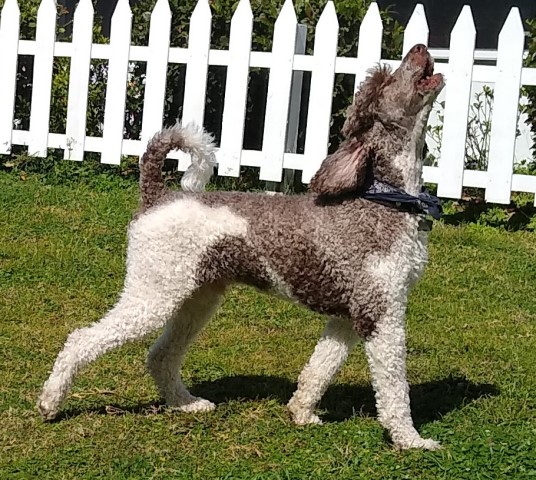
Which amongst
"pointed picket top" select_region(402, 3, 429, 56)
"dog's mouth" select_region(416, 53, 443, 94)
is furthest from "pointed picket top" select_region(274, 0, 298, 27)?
"dog's mouth" select_region(416, 53, 443, 94)

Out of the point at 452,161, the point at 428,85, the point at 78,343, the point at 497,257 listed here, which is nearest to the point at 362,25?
the point at 452,161

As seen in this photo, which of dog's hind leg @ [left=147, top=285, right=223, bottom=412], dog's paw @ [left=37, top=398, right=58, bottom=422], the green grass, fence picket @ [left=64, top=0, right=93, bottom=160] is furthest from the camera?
fence picket @ [left=64, top=0, right=93, bottom=160]

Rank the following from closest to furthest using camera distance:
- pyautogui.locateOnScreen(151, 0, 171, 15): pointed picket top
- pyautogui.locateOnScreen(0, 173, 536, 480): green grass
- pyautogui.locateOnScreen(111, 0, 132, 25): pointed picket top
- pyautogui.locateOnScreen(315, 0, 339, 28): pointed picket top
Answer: pyautogui.locateOnScreen(0, 173, 536, 480): green grass, pyautogui.locateOnScreen(315, 0, 339, 28): pointed picket top, pyautogui.locateOnScreen(151, 0, 171, 15): pointed picket top, pyautogui.locateOnScreen(111, 0, 132, 25): pointed picket top

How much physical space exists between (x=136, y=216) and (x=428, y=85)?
1392mm

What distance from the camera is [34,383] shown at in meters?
4.89

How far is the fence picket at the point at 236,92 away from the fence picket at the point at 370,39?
0.96m

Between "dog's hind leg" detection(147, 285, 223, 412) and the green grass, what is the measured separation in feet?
0.31

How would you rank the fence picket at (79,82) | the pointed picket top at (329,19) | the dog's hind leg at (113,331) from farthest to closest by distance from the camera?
the fence picket at (79,82)
the pointed picket top at (329,19)
the dog's hind leg at (113,331)

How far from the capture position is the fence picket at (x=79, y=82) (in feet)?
28.7

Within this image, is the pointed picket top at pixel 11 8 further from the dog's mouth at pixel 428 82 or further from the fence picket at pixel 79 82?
the dog's mouth at pixel 428 82

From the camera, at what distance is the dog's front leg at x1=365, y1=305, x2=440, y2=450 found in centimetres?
407

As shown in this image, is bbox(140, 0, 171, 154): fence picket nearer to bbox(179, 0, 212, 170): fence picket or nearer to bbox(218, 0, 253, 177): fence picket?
bbox(179, 0, 212, 170): fence picket

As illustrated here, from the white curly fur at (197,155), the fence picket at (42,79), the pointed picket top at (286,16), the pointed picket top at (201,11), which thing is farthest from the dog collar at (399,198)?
the fence picket at (42,79)

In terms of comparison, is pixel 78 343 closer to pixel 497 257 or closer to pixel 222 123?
pixel 497 257
